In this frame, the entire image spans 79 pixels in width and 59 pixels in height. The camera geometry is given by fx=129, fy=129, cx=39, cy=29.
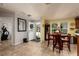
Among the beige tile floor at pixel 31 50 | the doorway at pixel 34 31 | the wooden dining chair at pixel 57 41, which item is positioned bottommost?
the beige tile floor at pixel 31 50

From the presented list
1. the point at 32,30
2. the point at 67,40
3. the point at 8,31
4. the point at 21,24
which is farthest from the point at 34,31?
the point at 67,40

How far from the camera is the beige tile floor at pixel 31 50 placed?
98.3 inches

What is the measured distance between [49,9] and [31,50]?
88 centimetres

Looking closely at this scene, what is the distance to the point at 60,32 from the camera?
2.55 m

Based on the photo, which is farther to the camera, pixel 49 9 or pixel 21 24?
pixel 21 24

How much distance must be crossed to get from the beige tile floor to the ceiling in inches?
23.2

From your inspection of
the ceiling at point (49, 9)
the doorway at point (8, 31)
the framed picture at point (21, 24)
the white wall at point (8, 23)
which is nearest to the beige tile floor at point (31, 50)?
the doorway at point (8, 31)

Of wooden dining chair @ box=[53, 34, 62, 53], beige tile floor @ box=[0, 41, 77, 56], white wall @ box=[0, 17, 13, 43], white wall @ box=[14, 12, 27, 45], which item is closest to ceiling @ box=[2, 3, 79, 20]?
white wall @ box=[14, 12, 27, 45]

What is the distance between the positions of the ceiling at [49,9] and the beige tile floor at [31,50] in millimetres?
588

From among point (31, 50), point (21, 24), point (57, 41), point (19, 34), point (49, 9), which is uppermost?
point (49, 9)

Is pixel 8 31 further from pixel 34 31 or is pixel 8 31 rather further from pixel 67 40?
pixel 67 40

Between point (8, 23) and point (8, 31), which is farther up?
point (8, 23)

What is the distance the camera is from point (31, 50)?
256cm

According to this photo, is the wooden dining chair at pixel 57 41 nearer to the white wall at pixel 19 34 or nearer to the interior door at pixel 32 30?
the interior door at pixel 32 30
